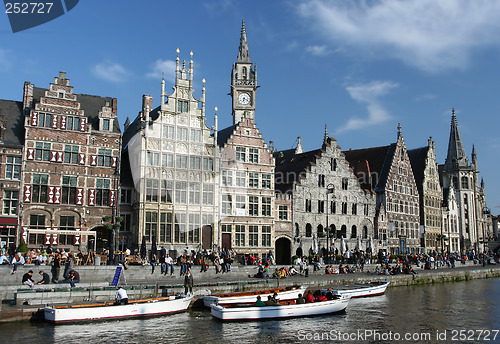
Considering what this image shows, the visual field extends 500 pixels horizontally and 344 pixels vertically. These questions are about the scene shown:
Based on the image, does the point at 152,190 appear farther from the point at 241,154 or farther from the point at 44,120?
the point at 44,120

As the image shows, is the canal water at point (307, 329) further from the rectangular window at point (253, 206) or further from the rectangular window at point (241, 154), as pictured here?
the rectangular window at point (241, 154)

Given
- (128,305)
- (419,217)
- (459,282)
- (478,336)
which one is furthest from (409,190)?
(128,305)

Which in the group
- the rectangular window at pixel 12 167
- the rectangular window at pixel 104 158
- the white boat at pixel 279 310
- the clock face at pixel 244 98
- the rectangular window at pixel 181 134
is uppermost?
the clock face at pixel 244 98

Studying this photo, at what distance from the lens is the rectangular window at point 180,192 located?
1656 inches

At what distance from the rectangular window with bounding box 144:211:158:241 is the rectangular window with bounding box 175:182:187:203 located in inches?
101

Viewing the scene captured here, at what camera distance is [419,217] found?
219 feet

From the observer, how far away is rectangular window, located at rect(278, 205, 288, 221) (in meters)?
48.1

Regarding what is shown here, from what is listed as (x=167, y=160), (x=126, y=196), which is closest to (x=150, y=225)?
(x=126, y=196)

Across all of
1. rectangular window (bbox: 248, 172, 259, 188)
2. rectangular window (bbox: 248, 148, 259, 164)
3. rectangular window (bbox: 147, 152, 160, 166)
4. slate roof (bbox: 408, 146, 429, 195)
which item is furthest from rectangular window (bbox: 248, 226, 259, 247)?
slate roof (bbox: 408, 146, 429, 195)

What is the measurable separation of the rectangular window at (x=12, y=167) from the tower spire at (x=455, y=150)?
73359mm

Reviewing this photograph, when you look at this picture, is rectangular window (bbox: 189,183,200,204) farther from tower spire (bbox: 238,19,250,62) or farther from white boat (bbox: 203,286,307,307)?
tower spire (bbox: 238,19,250,62)

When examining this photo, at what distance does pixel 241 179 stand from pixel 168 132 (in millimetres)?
8108

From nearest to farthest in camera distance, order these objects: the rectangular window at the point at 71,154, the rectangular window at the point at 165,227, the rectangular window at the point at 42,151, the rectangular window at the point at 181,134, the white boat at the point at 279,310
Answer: the white boat at the point at 279,310
the rectangular window at the point at 42,151
the rectangular window at the point at 71,154
the rectangular window at the point at 165,227
the rectangular window at the point at 181,134

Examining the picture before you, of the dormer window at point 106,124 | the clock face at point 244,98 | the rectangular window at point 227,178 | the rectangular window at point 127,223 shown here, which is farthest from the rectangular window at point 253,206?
the clock face at point 244,98
